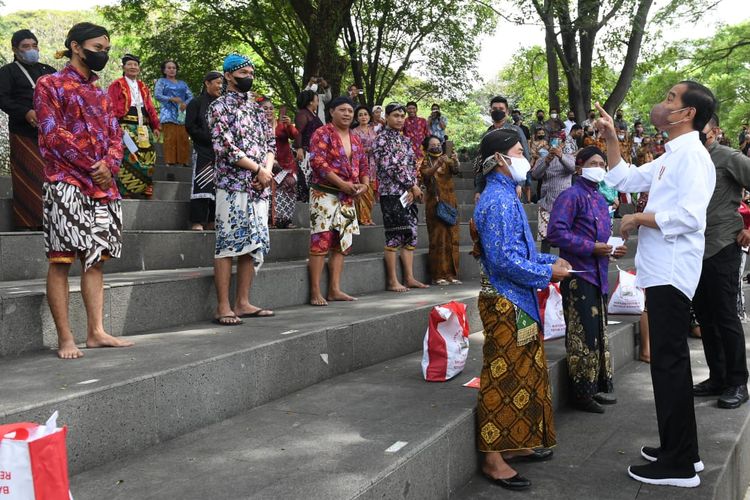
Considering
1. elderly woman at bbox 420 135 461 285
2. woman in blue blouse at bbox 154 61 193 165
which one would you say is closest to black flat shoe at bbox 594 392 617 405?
elderly woman at bbox 420 135 461 285

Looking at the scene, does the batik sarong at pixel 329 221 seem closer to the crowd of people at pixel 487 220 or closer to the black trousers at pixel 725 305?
the crowd of people at pixel 487 220

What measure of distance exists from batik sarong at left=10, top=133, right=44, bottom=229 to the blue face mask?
2.12 ft

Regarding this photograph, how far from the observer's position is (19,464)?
2.08m

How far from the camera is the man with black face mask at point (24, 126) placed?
5.91 m

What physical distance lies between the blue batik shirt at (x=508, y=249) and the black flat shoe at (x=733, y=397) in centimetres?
216

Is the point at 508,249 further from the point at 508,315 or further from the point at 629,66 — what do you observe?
the point at 629,66

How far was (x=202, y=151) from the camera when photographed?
698cm

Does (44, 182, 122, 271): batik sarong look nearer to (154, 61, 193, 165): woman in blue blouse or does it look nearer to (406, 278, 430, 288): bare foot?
(406, 278, 430, 288): bare foot

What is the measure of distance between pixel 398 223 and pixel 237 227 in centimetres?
262

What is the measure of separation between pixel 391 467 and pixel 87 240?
87.6 inches

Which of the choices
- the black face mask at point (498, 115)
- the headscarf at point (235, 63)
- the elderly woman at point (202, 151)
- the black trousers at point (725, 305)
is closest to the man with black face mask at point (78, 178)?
the headscarf at point (235, 63)

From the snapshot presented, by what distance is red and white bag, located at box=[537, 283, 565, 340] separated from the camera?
5.88 meters

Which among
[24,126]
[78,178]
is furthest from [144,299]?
[24,126]

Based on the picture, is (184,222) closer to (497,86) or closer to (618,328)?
(618,328)
